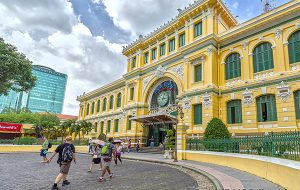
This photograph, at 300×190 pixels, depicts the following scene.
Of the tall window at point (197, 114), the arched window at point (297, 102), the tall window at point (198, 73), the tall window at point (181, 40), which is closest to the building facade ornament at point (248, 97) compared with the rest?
the arched window at point (297, 102)

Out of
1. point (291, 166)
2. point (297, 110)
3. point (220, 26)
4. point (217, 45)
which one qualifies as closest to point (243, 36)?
point (217, 45)

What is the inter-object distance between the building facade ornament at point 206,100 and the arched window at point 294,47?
6610 millimetres

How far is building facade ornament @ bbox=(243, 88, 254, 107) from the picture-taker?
17.6 m

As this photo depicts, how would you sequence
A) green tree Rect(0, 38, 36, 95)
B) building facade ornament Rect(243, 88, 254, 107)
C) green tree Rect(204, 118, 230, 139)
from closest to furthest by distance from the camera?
green tree Rect(204, 118, 230, 139), building facade ornament Rect(243, 88, 254, 107), green tree Rect(0, 38, 36, 95)

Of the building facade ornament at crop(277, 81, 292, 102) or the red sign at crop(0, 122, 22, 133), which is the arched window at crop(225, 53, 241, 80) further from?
the red sign at crop(0, 122, 22, 133)

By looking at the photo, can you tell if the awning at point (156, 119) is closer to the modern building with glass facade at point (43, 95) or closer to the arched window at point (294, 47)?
the arched window at point (294, 47)

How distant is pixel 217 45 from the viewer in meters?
21.0

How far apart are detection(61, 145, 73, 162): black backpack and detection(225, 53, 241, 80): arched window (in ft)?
53.0

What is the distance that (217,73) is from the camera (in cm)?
2042

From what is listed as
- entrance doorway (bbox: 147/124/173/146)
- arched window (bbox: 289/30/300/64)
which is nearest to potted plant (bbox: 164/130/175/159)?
entrance doorway (bbox: 147/124/173/146)

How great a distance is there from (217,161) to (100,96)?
30.8m

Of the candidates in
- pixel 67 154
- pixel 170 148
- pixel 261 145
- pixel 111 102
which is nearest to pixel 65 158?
pixel 67 154

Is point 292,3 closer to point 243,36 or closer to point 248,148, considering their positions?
point 243,36

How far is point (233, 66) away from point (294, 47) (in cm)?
485
